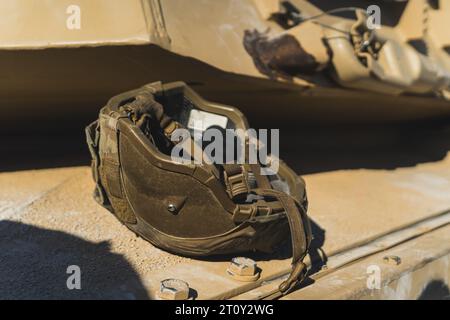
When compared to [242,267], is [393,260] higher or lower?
lower

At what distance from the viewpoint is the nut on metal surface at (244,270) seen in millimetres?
2020

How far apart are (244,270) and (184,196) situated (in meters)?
0.33

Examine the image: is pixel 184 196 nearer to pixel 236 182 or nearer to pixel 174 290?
pixel 236 182

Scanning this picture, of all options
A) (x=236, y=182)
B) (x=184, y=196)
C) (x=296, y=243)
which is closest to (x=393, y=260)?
(x=296, y=243)

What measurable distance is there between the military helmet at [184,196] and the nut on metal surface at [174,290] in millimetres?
244

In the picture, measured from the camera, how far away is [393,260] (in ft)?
7.57

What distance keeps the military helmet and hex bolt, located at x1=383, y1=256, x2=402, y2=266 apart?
16.6 inches

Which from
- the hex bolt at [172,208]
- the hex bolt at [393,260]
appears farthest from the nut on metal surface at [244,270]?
the hex bolt at [393,260]

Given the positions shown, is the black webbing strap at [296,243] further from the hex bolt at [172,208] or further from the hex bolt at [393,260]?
the hex bolt at [393,260]

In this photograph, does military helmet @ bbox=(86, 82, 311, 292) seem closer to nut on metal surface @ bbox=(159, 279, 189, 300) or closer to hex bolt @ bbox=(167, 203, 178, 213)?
hex bolt @ bbox=(167, 203, 178, 213)

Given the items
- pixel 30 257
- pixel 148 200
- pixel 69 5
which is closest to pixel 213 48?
pixel 69 5

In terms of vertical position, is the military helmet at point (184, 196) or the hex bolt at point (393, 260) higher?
the military helmet at point (184, 196)

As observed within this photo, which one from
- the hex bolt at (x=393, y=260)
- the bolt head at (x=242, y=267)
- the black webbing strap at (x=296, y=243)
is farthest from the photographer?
the hex bolt at (x=393, y=260)
